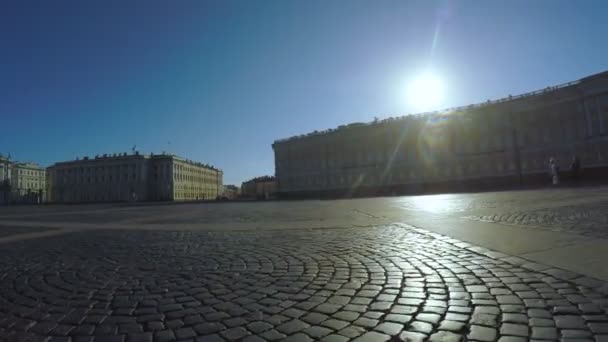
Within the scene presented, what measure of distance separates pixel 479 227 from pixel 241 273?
5.68 metres

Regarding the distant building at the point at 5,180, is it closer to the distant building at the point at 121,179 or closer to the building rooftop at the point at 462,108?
the distant building at the point at 121,179

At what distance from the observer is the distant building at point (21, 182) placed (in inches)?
4352

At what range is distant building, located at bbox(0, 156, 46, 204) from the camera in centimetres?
11053

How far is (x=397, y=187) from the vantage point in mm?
48375

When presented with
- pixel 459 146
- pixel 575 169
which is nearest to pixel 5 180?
pixel 459 146

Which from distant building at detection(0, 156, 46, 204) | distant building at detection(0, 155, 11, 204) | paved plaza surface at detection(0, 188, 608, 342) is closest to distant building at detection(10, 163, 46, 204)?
distant building at detection(0, 156, 46, 204)

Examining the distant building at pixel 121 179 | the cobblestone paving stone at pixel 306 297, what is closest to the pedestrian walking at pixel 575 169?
the cobblestone paving stone at pixel 306 297

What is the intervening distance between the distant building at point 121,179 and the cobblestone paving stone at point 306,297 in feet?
387

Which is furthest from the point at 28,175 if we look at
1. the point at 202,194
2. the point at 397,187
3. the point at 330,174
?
the point at 397,187

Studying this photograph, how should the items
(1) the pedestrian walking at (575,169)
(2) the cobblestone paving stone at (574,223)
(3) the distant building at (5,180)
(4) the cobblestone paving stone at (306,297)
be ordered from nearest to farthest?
(4) the cobblestone paving stone at (306,297) < (2) the cobblestone paving stone at (574,223) < (1) the pedestrian walking at (575,169) < (3) the distant building at (5,180)

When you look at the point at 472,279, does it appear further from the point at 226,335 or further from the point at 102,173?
the point at 102,173

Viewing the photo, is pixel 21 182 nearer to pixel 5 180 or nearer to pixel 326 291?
pixel 5 180

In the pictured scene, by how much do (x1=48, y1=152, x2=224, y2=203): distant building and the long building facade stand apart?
57.3 metres

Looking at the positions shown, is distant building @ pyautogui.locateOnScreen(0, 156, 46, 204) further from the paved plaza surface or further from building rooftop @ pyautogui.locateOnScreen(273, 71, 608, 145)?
the paved plaza surface
